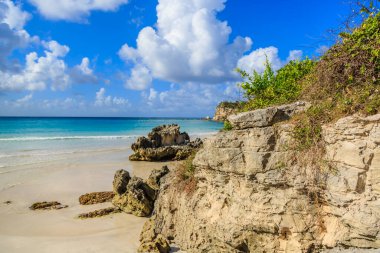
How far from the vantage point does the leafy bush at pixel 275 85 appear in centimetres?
956

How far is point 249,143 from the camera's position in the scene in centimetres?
775

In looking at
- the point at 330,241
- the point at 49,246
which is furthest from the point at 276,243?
the point at 49,246

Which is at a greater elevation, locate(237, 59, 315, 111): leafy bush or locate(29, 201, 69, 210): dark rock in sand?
locate(237, 59, 315, 111): leafy bush

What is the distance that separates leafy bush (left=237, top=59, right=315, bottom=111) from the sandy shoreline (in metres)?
6.07

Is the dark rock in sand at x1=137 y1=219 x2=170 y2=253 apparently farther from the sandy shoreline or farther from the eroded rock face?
the eroded rock face

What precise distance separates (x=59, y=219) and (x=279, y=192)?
9.43 m

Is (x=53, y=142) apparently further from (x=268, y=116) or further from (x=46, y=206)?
(x=268, y=116)

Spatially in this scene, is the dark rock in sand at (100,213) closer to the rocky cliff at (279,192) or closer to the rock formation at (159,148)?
the rocky cliff at (279,192)

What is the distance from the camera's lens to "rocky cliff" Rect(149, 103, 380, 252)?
582 cm

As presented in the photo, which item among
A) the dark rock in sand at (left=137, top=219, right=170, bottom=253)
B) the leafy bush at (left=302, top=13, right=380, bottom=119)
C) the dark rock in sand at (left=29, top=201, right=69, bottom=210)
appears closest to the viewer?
the leafy bush at (left=302, top=13, right=380, bottom=119)

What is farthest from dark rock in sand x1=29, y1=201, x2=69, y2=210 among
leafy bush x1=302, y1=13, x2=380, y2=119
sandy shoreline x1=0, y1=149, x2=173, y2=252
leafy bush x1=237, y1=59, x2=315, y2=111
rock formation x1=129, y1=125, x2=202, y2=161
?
rock formation x1=129, y1=125, x2=202, y2=161

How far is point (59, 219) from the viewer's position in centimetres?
1279

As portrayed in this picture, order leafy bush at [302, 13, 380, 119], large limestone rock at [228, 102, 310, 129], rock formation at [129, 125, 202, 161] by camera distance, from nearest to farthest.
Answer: leafy bush at [302, 13, 380, 119] → large limestone rock at [228, 102, 310, 129] → rock formation at [129, 125, 202, 161]

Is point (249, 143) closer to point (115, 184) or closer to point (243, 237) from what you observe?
point (243, 237)
